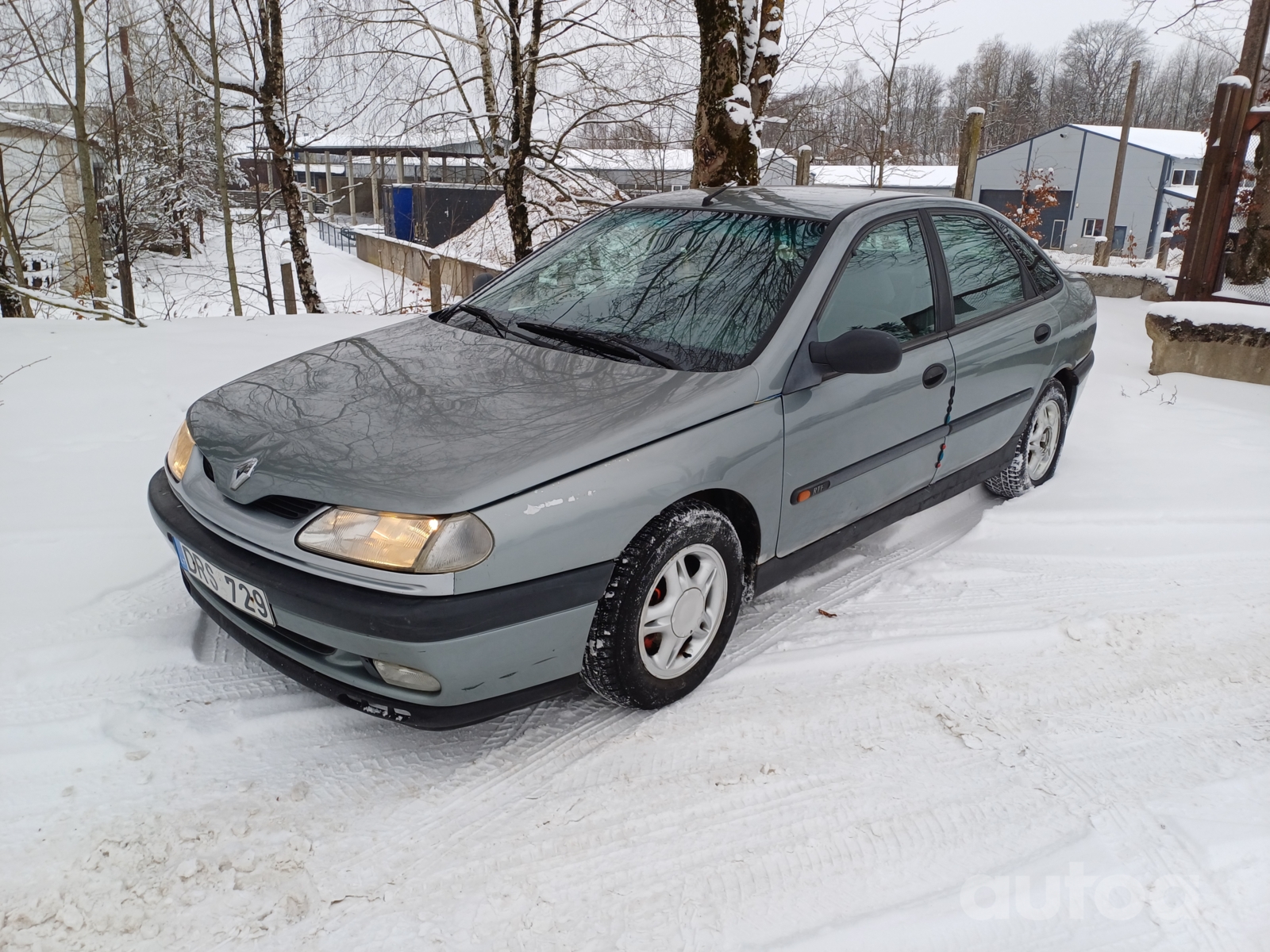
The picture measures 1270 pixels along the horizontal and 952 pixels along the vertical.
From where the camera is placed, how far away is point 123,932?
1879 mm

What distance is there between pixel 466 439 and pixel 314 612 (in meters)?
0.60

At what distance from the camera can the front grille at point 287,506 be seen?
2.27 metres

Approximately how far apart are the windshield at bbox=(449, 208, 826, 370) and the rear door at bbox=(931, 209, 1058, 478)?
86cm

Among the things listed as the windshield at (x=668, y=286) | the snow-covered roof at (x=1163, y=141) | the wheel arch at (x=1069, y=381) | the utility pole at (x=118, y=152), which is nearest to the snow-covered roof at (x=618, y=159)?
the utility pole at (x=118, y=152)

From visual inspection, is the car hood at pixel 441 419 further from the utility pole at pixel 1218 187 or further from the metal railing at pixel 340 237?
the metal railing at pixel 340 237

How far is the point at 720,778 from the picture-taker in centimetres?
241

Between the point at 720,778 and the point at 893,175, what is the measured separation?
16.8 m

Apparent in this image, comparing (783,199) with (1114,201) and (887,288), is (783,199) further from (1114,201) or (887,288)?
(1114,201)

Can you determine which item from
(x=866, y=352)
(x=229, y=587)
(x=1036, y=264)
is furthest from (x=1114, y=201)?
(x=229, y=587)

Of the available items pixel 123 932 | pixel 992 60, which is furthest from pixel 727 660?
pixel 992 60

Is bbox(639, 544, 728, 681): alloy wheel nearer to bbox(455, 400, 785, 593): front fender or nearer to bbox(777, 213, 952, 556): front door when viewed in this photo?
bbox(455, 400, 785, 593): front fender

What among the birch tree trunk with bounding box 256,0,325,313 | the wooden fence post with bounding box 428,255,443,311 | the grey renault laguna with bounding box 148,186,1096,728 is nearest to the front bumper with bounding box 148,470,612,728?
the grey renault laguna with bounding box 148,186,1096,728

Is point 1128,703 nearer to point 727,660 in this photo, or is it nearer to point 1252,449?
point 727,660

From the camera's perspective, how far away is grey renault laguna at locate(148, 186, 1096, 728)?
218cm
